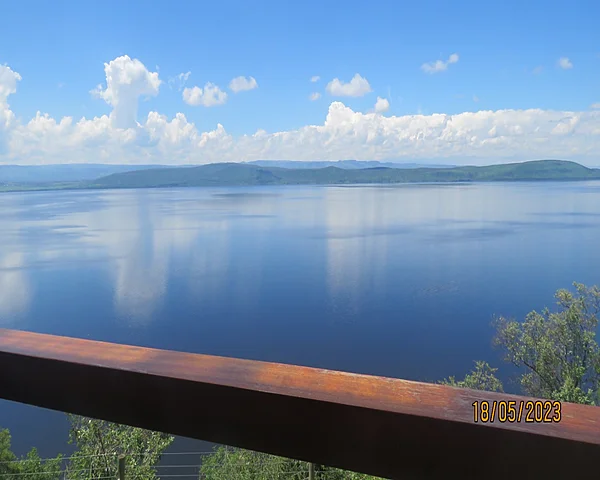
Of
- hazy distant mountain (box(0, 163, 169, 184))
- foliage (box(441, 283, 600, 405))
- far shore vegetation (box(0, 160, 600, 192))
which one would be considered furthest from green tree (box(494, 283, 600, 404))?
hazy distant mountain (box(0, 163, 169, 184))

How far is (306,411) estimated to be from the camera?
651mm

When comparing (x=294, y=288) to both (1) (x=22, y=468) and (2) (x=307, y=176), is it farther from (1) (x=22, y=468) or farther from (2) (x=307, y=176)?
(2) (x=307, y=176)

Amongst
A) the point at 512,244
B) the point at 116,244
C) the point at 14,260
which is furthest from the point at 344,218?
the point at 14,260

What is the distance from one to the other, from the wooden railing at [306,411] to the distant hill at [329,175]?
13996cm

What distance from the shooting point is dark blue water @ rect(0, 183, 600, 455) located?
1912 centimetres

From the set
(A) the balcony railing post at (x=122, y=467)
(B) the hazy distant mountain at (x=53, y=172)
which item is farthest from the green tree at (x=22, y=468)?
(B) the hazy distant mountain at (x=53, y=172)

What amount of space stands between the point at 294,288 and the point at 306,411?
25.0m

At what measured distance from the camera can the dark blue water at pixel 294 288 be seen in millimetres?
19125

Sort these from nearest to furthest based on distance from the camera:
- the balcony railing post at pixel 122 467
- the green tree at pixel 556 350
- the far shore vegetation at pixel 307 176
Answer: the balcony railing post at pixel 122 467 → the green tree at pixel 556 350 → the far shore vegetation at pixel 307 176

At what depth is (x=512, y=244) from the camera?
117 ft

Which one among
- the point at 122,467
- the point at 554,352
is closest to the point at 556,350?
the point at 554,352

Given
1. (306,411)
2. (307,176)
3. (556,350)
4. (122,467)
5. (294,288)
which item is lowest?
(294,288)

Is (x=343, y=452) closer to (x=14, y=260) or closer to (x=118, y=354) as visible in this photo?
(x=118, y=354)
